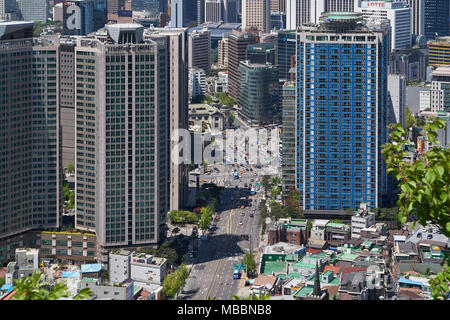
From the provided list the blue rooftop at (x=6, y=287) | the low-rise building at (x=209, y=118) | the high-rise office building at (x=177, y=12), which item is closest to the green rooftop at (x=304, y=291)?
the blue rooftop at (x=6, y=287)

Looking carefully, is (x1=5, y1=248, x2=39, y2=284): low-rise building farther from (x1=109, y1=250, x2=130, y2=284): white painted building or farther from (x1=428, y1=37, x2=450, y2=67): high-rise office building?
(x1=428, y1=37, x2=450, y2=67): high-rise office building

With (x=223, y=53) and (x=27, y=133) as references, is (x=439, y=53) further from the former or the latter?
(x=27, y=133)

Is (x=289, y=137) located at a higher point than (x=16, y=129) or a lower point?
lower

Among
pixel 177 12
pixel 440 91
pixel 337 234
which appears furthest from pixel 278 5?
pixel 337 234

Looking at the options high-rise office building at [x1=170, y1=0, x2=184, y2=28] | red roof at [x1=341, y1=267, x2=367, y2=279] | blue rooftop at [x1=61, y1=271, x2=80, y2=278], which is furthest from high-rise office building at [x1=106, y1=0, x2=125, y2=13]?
red roof at [x1=341, y1=267, x2=367, y2=279]
